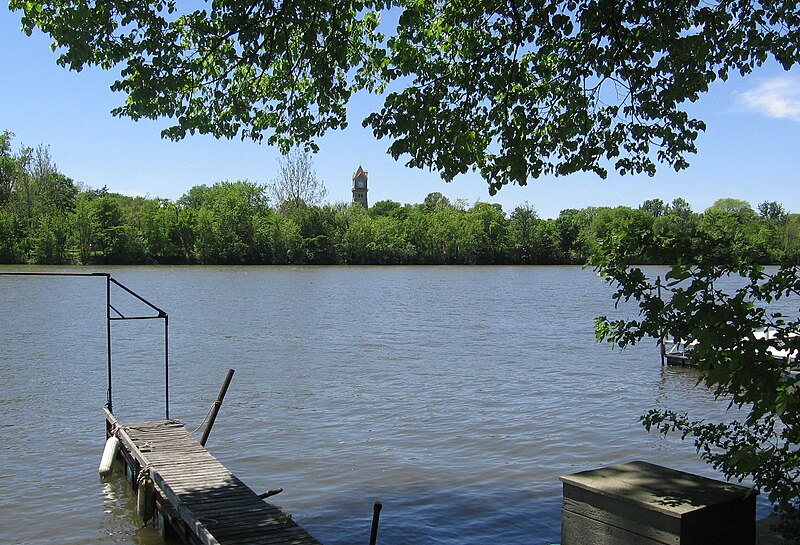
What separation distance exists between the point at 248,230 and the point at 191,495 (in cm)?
10853

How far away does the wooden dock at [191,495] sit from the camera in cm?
844

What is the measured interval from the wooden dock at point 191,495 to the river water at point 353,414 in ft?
2.10

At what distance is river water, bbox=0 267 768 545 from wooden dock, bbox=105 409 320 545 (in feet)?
2.10

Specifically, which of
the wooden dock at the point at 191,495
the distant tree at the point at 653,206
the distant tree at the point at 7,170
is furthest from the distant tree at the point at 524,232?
the wooden dock at the point at 191,495

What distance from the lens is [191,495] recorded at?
9.76 meters

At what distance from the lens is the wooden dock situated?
844cm

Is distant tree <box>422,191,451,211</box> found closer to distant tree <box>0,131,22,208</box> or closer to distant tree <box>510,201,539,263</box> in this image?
distant tree <box>510,201,539,263</box>

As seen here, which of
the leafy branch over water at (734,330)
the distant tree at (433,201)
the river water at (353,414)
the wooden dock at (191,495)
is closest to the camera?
the leafy branch over water at (734,330)

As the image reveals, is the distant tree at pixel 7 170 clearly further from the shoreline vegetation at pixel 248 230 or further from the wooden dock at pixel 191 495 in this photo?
the wooden dock at pixel 191 495

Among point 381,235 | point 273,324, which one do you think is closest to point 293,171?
point 381,235

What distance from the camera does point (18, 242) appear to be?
324 ft

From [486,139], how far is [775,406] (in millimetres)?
5575

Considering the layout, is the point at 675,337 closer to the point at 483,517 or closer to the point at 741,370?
the point at 741,370

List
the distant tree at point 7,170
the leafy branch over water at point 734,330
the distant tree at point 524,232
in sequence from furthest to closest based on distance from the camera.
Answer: the distant tree at point 524,232 < the distant tree at point 7,170 < the leafy branch over water at point 734,330
